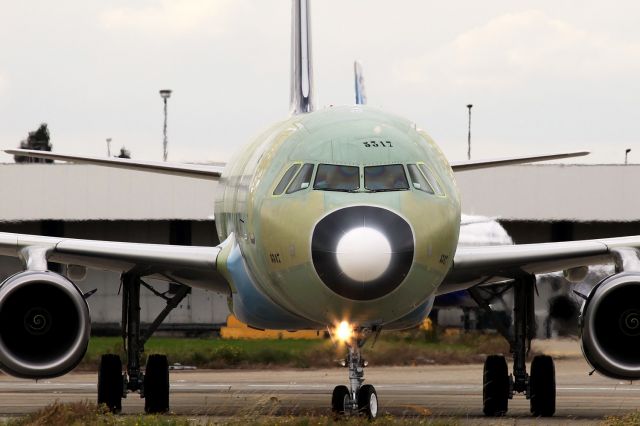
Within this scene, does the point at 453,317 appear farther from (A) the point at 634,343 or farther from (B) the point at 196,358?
(A) the point at 634,343

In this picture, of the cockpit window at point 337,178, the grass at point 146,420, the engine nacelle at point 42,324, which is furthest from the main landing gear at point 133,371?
the cockpit window at point 337,178

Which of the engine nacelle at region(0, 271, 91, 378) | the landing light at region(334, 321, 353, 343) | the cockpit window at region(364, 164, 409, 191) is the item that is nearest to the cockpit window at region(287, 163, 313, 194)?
the cockpit window at region(364, 164, 409, 191)

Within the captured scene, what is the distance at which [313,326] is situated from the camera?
1766 centimetres

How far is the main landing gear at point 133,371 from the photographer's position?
19.2 m

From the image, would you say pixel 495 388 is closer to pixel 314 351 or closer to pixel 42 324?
pixel 42 324

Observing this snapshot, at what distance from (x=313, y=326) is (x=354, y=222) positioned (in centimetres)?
424

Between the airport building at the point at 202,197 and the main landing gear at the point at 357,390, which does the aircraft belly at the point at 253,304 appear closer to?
the main landing gear at the point at 357,390

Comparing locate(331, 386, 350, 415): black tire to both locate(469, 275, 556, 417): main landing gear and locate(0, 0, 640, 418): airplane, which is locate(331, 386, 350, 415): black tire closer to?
locate(0, 0, 640, 418): airplane

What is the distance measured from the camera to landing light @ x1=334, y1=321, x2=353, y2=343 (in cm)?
1504

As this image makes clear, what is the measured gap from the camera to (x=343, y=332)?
49.8 feet

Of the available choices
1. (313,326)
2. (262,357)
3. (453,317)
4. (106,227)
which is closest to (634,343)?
(313,326)

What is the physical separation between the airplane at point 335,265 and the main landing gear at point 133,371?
0.8 inches

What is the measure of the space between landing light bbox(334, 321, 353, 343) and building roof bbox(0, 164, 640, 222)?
29.5 m

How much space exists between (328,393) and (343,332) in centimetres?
962
